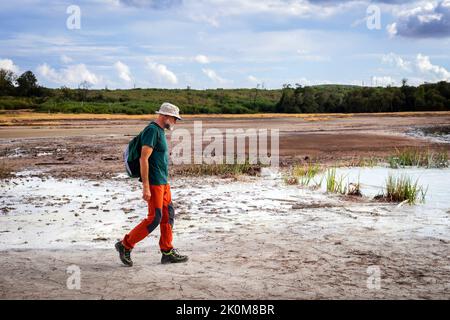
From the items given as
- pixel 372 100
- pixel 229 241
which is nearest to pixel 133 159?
pixel 229 241

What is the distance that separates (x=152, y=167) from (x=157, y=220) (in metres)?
0.59

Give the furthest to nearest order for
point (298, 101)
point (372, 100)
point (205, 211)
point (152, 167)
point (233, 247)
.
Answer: point (298, 101) < point (372, 100) < point (205, 211) < point (233, 247) < point (152, 167)

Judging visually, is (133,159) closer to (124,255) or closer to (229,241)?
(124,255)

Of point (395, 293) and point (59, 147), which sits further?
point (59, 147)

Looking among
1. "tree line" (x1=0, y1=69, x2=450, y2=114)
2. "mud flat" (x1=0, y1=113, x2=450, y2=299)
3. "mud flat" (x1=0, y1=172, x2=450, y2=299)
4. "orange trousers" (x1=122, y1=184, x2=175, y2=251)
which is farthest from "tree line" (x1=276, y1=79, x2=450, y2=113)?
"orange trousers" (x1=122, y1=184, x2=175, y2=251)

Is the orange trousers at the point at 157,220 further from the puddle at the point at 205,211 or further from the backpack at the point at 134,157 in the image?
the puddle at the point at 205,211

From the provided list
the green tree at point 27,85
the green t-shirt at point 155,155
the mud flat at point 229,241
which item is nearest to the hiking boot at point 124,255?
the mud flat at point 229,241

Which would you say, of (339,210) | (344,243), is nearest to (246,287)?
(344,243)

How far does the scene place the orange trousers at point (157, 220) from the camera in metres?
6.11

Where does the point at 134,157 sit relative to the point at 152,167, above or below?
above

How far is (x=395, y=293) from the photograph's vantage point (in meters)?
5.23

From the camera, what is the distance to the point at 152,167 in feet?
20.0
